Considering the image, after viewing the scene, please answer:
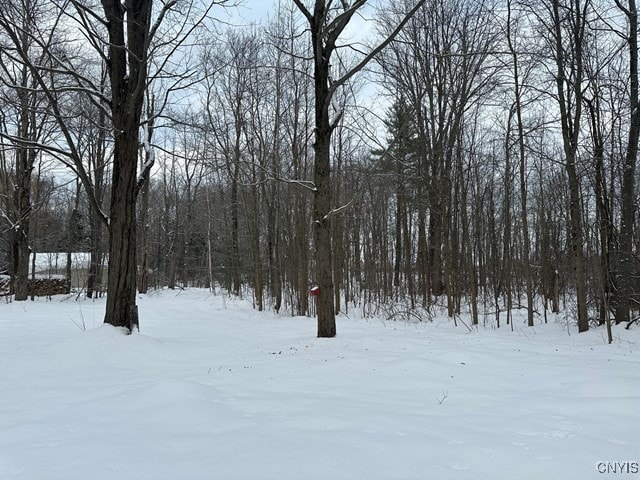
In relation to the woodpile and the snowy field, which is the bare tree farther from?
the woodpile

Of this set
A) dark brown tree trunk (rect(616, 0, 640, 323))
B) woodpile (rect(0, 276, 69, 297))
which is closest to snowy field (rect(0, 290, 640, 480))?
dark brown tree trunk (rect(616, 0, 640, 323))

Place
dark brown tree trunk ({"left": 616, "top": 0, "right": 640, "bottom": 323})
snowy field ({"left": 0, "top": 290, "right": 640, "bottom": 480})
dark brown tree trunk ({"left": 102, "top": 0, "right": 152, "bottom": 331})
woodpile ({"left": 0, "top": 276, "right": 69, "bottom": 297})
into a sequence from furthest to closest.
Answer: woodpile ({"left": 0, "top": 276, "right": 69, "bottom": 297})
dark brown tree trunk ({"left": 616, "top": 0, "right": 640, "bottom": 323})
dark brown tree trunk ({"left": 102, "top": 0, "right": 152, "bottom": 331})
snowy field ({"left": 0, "top": 290, "right": 640, "bottom": 480})

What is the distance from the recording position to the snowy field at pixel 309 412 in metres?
2.39

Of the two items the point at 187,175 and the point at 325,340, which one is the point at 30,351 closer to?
the point at 325,340

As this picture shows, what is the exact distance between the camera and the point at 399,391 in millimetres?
4211

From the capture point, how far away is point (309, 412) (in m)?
3.37

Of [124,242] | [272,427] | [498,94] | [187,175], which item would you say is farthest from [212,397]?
[187,175]

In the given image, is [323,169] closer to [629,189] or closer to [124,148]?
[124,148]

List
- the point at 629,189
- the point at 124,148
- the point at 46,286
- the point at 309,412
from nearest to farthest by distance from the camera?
the point at 309,412 < the point at 124,148 < the point at 629,189 < the point at 46,286

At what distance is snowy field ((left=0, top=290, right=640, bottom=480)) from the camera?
2395 millimetres

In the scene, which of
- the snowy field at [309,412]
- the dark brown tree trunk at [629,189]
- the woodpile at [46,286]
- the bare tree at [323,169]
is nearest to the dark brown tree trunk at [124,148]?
the snowy field at [309,412]

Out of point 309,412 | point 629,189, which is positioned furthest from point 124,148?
point 629,189

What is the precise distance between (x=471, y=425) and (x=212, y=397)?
2281 mm

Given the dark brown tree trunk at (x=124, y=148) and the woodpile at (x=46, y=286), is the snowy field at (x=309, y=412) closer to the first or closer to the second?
the dark brown tree trunk at (x=124, y=148)
